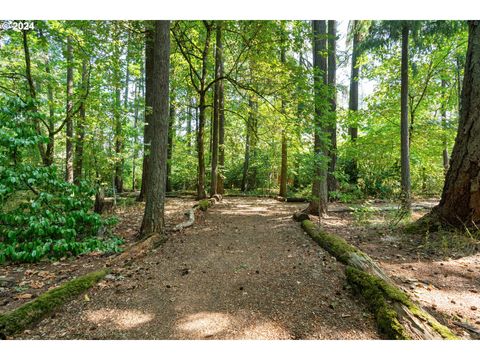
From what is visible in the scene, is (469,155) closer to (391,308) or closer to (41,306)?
(391,308)

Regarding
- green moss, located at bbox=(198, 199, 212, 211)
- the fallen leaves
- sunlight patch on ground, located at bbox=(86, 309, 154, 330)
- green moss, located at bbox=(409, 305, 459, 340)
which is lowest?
sunlight patch on ground, located at bbox=(86, 309, 154, 330)

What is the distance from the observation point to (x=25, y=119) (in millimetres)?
4355

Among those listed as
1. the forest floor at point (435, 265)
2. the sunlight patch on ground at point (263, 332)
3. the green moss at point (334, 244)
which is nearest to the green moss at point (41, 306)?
the sunlight patch on ground at point (263, 332)

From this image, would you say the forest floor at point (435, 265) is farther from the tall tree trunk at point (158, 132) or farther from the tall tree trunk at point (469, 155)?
the tall tree trunk at point (158, 132)

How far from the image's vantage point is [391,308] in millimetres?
2248

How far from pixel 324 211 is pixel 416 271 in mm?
3844

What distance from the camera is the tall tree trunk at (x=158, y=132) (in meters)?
4.96

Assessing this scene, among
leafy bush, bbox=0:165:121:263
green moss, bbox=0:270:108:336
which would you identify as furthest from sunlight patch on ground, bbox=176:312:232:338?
leafy bush, bbox=0:165:121:263

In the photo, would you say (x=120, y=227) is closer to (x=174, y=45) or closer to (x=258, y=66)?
(x=258, y=66)

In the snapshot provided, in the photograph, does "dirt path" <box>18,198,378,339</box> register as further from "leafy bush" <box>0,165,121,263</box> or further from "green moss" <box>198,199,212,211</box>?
"green moss" <box>198,199,212,211</box>

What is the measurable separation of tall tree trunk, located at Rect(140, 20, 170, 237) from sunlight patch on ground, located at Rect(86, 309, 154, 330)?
7.81 feet

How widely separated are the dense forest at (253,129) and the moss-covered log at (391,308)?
14 mm

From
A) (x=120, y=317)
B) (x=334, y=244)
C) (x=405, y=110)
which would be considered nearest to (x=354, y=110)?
(x=405, y=110)

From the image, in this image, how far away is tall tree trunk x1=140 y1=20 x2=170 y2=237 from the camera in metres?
4.96
